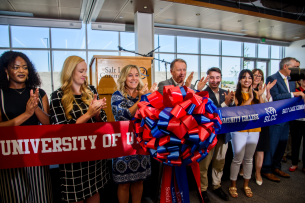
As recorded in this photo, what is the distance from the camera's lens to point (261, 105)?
1.94 metres

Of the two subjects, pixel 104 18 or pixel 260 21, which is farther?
pixel 260 21

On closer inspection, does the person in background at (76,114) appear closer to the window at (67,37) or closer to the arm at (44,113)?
the arm at (44,113)

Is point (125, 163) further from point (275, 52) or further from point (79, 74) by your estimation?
point (275, 52)

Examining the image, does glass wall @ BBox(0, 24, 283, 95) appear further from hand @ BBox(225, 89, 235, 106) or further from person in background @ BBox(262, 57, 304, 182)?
hand @ BBox(225, 89, 235, 106)

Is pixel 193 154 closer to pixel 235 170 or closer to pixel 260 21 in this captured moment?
pixel 235 170

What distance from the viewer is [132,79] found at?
169 centimetres

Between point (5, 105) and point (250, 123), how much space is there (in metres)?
2.19

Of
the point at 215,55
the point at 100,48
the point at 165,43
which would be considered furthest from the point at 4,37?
the point at 215,55

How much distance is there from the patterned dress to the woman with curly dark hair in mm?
536

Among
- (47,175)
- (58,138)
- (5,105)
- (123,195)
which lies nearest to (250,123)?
(123,195)

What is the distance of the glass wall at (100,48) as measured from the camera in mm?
6375

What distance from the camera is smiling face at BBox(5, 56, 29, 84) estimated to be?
134 centimetres

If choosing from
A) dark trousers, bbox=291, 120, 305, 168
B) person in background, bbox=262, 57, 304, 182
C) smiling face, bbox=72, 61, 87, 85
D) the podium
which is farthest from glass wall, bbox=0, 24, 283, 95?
smiling face, bbox=72, 61, 87, 85

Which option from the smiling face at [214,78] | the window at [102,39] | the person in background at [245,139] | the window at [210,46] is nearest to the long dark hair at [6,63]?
the smiling face at [214,78]
